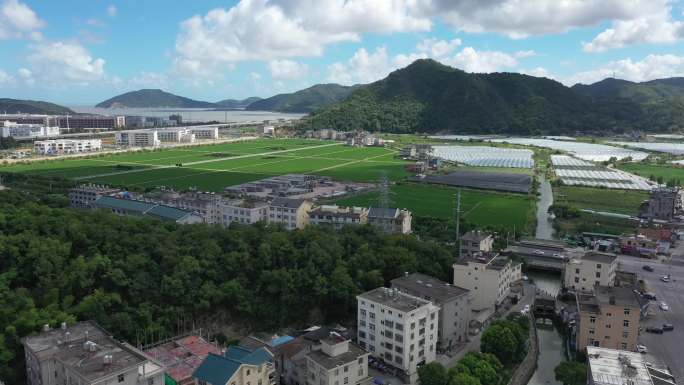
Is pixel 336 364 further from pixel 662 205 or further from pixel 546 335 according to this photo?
pixel 662 205

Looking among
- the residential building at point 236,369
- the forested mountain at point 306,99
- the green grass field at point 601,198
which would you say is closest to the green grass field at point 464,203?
the green grass field at point 601,198

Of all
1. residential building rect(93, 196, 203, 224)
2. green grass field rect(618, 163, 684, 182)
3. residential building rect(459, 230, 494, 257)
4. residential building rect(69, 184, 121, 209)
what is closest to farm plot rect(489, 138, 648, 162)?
green grass field rect(618, 163, 684, 182)

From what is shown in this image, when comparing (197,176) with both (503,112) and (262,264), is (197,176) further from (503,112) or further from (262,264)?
(503,112)

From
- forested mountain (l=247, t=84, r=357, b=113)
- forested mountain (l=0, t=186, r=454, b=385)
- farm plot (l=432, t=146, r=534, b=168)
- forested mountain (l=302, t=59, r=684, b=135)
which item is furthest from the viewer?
forested mountain (l=247, t=84, r=357, b=113)

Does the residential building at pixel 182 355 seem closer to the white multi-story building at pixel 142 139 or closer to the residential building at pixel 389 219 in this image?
the residential building at pixel 389 219

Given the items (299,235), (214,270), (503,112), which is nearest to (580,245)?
(299,235)

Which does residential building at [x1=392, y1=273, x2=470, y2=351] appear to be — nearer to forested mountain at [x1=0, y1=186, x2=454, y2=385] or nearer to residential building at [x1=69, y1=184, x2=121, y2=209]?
forested mountain at [x1=0, y1=186, x2=454, y2=385]
